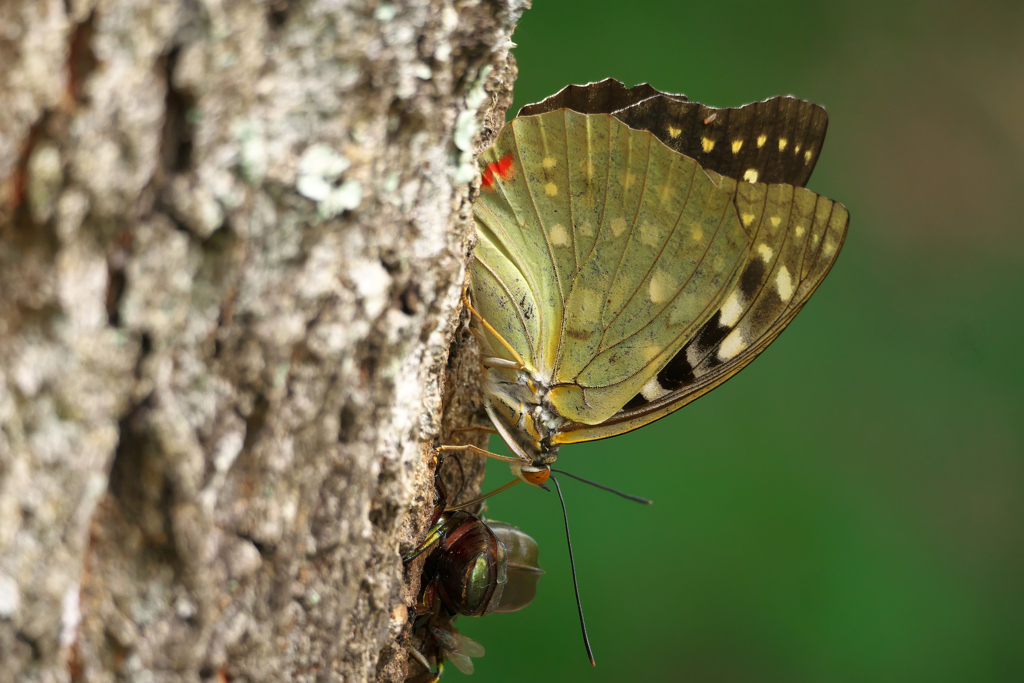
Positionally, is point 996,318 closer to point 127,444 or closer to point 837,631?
point 837,631

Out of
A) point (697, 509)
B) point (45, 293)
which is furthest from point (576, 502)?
point (45, 293)

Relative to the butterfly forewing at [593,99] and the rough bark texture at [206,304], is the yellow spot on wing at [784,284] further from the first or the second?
the rough bark texture at [206,304]

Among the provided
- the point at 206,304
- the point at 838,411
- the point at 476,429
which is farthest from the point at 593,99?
the point at 838,411

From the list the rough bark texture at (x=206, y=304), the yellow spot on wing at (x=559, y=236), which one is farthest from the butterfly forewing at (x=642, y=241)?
the rough bark texture at (x=206, y=304)

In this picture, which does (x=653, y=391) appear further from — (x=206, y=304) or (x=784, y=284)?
(x=206, y=304)

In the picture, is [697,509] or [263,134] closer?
[263,134]

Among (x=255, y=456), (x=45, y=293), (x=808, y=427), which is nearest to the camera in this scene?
(x=45, y=293)
